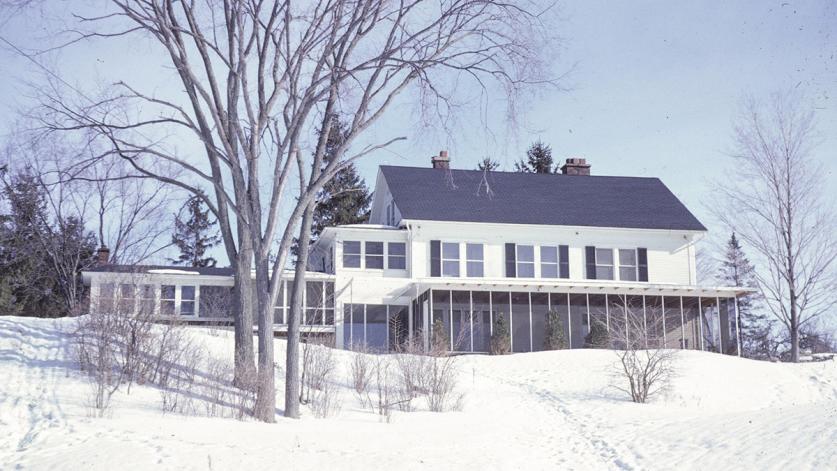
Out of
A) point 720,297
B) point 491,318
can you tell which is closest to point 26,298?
point 491,318

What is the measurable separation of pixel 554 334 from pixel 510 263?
4.09 meters

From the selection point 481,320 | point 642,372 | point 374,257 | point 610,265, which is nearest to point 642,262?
point 610,265

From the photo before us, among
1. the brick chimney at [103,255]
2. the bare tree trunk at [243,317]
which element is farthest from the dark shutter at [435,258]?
the bare tree trunk at [243,317]

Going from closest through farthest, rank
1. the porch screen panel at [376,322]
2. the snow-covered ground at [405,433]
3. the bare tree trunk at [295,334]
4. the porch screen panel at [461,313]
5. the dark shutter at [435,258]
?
the snow-covered ground at [405,433], the bare tree trunk at [295,334], the porch screen panel at [461,313], the porch screen panel at [376,322], the dark shutter at [435,258]

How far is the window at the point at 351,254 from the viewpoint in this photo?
3159cm

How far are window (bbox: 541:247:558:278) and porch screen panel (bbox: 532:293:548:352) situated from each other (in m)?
1.19

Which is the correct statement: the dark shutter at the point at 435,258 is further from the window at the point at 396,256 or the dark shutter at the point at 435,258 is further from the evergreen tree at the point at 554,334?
the evergreen tree at the point at 554,334

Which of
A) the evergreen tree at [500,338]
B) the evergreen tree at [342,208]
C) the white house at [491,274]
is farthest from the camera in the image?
the evergreen tree at [342,208]

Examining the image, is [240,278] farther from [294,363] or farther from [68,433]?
[68,433]

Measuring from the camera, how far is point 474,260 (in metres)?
32.0

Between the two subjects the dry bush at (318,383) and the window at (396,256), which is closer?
the dry bush at (318,383)

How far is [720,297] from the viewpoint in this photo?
31.9 metres

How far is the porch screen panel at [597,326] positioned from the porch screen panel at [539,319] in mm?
1665

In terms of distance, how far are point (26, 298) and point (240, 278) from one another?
25186 millimetres
